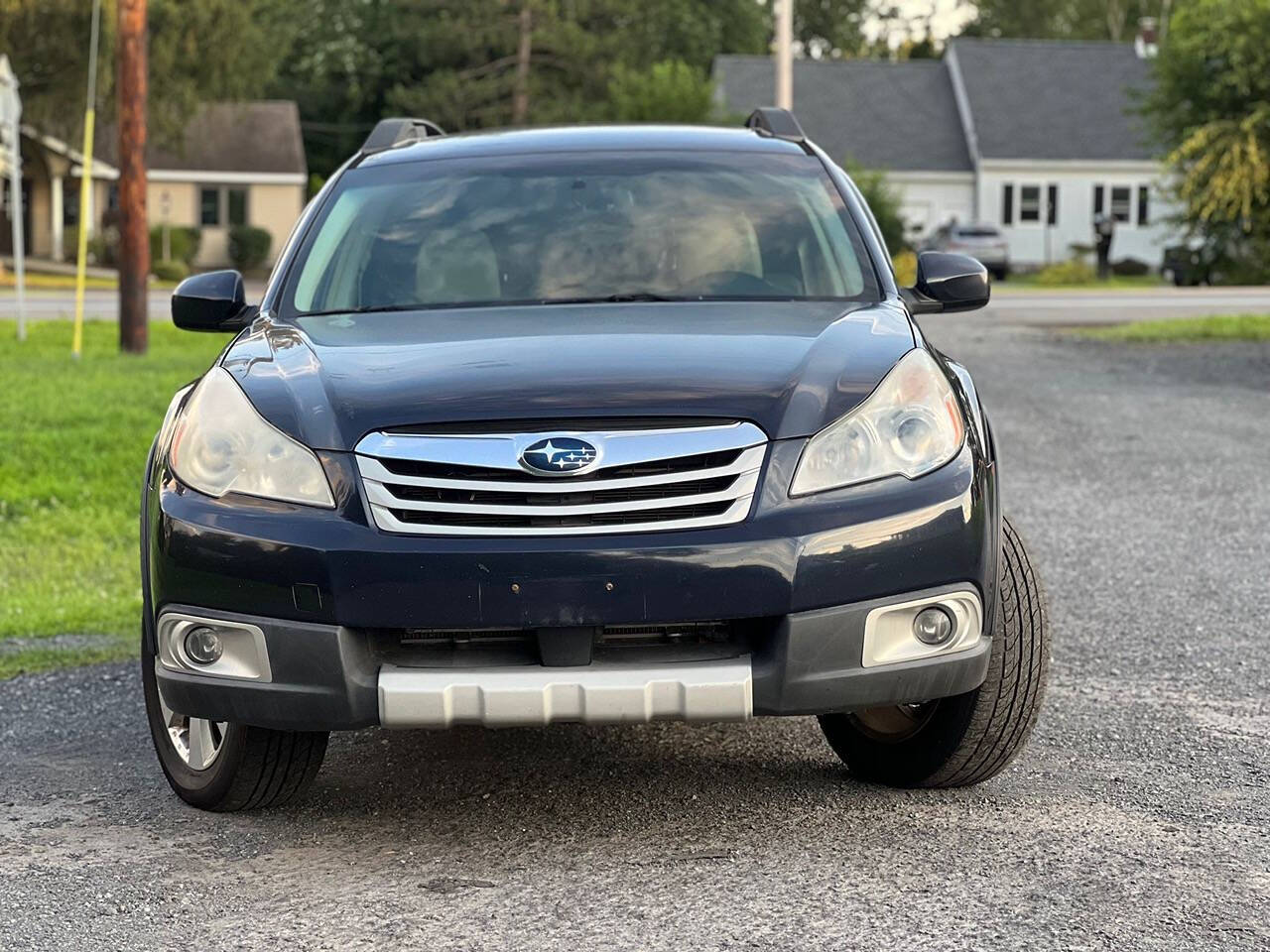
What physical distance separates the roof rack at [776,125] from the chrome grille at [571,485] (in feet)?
7.42

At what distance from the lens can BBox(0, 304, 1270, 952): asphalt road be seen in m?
3.65

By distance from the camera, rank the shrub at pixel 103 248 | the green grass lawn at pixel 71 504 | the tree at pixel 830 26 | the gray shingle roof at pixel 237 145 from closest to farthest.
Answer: the green grass lawn at pixel 71 504
the shrub at pixel 103 248
the gray shingle roof at pixel 237 145
the tree at pixel 830 26

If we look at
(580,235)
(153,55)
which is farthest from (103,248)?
(580,235)

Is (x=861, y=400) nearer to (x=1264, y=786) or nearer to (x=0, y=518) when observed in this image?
(x=1264, y=786)

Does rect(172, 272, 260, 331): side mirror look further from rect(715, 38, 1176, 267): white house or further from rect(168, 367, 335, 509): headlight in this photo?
rect(715, 38, 1176, 267): white house

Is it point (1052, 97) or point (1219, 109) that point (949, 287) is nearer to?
point (1219, 109)

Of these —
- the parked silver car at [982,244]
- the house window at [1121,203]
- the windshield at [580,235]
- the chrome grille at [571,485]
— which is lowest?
the parked silver car at [982,244]

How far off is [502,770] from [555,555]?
1239 mm

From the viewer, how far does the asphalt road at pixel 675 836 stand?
3.65 m

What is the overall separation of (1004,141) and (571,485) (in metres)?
55.9

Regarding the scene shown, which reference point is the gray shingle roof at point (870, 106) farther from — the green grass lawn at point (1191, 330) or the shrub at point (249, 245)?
the green grass lawn at point (1191, 330)

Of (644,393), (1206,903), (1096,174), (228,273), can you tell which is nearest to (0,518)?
(228,273)

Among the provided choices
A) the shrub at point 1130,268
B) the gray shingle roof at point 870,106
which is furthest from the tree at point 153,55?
the shrub at point 1130,268

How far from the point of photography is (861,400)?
4062 millimetres
